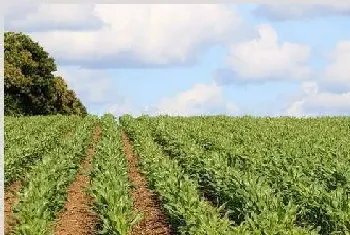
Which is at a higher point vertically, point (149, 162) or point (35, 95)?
point (35, 95)

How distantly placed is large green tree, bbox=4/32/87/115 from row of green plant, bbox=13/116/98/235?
31.2 metres

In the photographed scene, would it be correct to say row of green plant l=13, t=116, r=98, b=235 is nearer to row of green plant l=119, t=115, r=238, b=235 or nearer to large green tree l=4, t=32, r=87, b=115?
row of green plant l=119, t=115, r=238, b=235

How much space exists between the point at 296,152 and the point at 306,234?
11253 mm

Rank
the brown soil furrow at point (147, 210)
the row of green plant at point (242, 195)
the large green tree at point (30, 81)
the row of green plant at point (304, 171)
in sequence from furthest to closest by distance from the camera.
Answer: the large green tree at point (30, 81) → the brown soil furrow at point (147, 210) → the row of green plant at point (304, 171) → the row of green plant at point (242, 195)

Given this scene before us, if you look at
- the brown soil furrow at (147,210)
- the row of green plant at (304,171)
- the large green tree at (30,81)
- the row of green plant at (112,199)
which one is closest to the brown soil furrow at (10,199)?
the row of green plant at (112,199)

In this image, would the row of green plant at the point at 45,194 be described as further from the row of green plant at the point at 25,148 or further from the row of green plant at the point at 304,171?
the row of green plant at the point at 304,171

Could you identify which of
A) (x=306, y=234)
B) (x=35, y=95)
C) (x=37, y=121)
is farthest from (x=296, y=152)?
(x=35, y=95)

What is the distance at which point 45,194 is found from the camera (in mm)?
15453

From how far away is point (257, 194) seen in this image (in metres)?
13.8

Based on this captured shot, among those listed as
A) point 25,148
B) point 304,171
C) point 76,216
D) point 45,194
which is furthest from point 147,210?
point 25,148

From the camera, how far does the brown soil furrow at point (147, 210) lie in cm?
1473

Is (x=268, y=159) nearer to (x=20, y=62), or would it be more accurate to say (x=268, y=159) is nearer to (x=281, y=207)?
(x=281, y=207)

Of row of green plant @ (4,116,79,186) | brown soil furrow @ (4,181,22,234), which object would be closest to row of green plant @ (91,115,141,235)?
brown soil furrow @ (4,181,22,234)

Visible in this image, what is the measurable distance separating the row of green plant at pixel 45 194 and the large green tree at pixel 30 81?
31233mm
